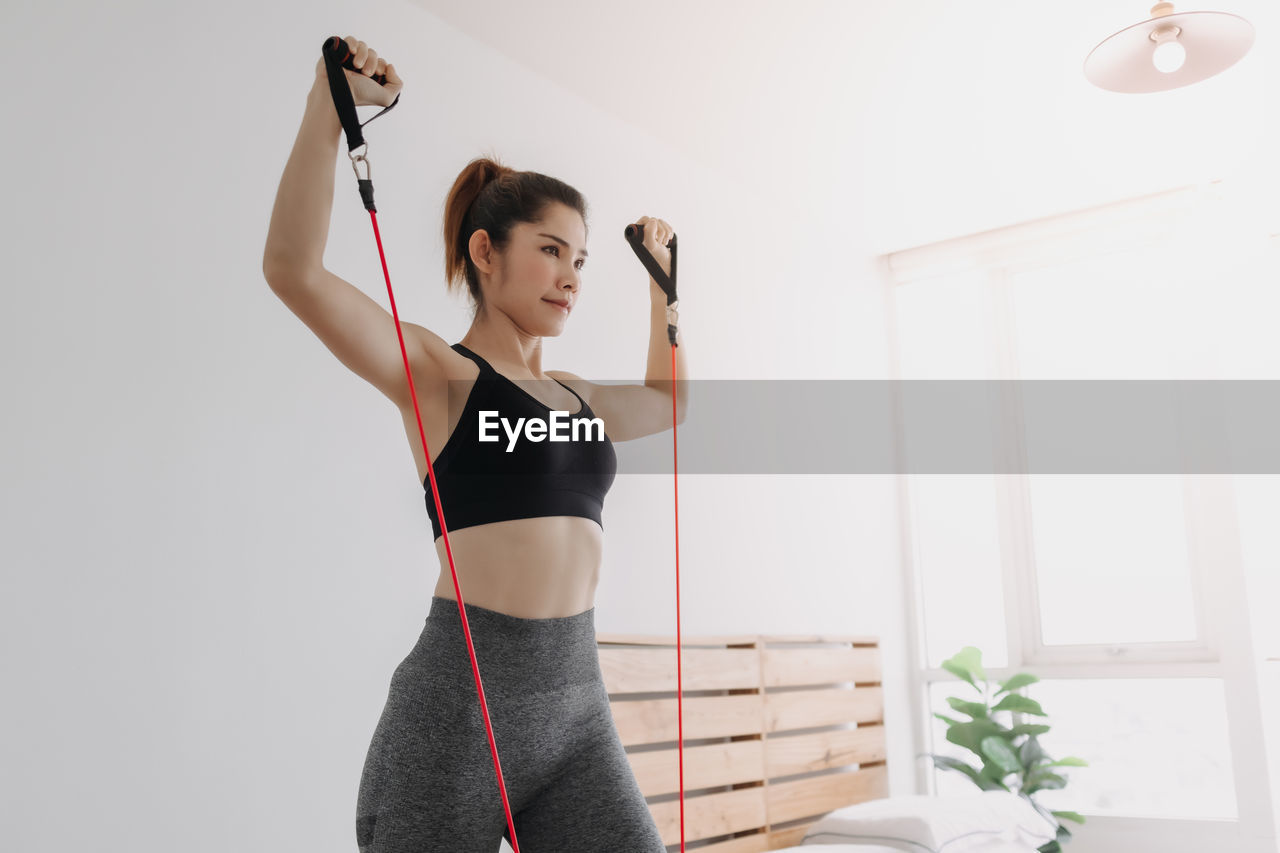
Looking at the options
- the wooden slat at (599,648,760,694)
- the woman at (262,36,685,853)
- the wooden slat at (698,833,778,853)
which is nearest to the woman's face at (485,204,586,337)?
the woman at (262,36,685,853)

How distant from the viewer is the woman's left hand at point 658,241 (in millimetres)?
1368

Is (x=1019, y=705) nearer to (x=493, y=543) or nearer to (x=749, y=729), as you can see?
(x=749, y=729)

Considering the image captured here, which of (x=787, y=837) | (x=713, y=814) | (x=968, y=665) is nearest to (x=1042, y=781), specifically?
(x=968, y=665)

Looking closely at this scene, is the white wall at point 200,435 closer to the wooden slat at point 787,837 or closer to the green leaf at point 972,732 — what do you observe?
the wooden slat at point 787,837

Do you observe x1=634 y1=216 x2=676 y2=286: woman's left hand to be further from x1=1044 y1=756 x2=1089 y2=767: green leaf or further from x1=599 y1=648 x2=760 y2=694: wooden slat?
x1=1044 y1=756 x2=1089 y2=767: green leaf

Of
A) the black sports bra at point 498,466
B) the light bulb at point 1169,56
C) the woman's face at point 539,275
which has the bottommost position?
the black sports bra at point 498,466

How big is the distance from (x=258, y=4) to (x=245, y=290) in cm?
59

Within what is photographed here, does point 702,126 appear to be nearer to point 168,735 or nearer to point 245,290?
point 245,290

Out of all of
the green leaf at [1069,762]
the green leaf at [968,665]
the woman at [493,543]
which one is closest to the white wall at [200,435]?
the woman at [493,543]

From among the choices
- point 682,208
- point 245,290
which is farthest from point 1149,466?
point 245,290

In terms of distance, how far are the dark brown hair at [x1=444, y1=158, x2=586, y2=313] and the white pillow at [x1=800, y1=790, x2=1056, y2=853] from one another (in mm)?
2023

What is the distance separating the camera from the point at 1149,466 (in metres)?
3.56

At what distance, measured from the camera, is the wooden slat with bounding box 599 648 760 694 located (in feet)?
7.94

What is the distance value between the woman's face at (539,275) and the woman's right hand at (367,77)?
0.29 metres
